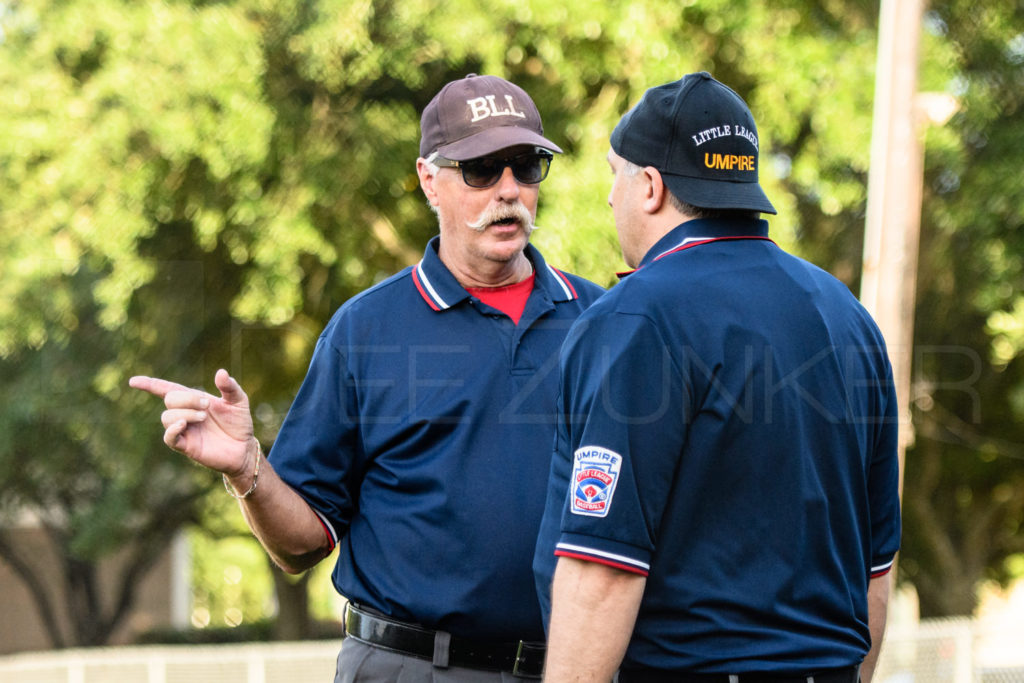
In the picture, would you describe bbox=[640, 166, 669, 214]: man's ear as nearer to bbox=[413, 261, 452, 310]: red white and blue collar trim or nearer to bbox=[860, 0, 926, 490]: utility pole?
bbox=[413, 261, 452, 310]: red white and blue collar trim

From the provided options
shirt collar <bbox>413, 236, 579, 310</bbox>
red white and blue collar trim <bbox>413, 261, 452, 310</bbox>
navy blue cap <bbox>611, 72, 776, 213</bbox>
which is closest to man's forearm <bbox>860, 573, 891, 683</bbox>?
navy blue cap <bbox>611, 72, 776, 213</bbox>

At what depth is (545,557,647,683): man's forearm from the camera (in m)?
1.91

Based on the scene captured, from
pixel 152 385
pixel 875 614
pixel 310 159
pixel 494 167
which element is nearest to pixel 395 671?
pixel 152 385

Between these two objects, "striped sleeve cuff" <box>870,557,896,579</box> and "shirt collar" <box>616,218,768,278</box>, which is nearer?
"shirt collar" <box>616,218,768,278</box>

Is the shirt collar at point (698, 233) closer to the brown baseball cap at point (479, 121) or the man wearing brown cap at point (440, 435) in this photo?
the man wearing brown cap at point (440, 435)

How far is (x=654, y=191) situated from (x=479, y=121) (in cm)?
111

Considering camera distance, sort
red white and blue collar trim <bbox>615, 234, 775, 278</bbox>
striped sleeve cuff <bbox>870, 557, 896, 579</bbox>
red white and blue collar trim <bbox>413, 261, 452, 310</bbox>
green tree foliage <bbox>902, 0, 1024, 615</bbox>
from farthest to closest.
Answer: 1. green tree foliage <bbox>902, 0, 1024, 615</bbox>
2. red white and blue collar trim <bbox>413, 261, 452, 310</bbox>
3. striped sleeve cuff <bbox>870, 557, 896, 579</bbox>
4. red white and blue collar trim <bbox>615, 234, 775, 278</bbox>

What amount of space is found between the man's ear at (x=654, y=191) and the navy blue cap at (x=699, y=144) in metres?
0.01

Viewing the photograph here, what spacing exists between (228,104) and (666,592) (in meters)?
7.73

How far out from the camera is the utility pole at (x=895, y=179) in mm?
7664

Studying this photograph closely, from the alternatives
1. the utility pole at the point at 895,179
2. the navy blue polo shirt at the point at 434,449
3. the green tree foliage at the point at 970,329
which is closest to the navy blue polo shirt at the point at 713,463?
the navy blue polo shirt at the point at 434,449

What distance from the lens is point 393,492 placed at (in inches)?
115

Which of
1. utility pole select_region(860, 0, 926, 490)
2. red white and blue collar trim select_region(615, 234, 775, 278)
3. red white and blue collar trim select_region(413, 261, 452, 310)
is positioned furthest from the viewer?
utility pole select_region(860, 0, 926, 490)

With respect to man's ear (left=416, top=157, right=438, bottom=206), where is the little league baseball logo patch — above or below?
below
